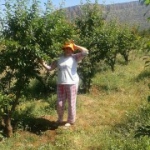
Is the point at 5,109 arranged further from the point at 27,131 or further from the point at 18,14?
the point at 18,14

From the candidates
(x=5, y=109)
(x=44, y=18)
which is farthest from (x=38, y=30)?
(x=5, y=109)

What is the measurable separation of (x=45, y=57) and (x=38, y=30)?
0.53 m

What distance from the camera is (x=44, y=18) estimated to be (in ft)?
23.2

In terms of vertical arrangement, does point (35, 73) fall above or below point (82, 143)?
above

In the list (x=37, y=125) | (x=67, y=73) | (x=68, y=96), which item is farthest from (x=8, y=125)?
(x=67, y=73)

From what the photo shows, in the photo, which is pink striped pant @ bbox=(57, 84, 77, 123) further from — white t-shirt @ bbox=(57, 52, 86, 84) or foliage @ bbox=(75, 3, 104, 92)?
foliage @ bbox=(75, 3, 104, 92)

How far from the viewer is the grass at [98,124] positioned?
665 centimetres

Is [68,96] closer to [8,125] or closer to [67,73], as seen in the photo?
[67,73]

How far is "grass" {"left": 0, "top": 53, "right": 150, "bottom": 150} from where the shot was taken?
6.65m

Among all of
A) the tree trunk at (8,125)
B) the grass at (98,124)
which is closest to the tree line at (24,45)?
the tree trunk at (8,125)

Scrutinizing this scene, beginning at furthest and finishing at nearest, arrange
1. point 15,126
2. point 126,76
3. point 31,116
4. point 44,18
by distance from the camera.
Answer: point 126,76, point 31,116, point 15,126, point 44,18

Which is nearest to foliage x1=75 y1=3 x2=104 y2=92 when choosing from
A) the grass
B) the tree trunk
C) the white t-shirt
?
the grass

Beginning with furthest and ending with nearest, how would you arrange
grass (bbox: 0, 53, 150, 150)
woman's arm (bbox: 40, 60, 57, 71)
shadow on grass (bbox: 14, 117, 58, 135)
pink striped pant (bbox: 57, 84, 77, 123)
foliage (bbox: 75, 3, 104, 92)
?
foliage (bbox: 75, 3, 104, 92) < shadow on grass (bbox: 14, 117, 58, 135) < pink striped pant (bbox: 57, 84, 77, 123) < woman's arm (bbox: 40, 60, 57, 71) < grass (bbox: 0, 53, 150, 150)

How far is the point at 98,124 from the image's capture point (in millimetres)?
8047
